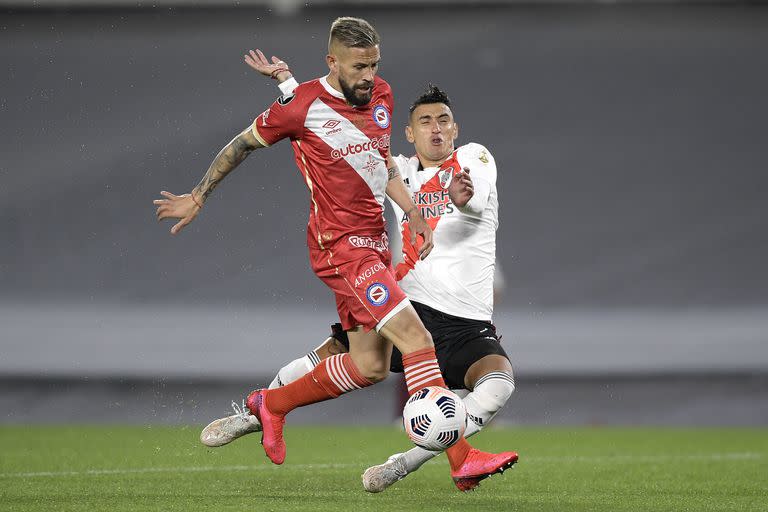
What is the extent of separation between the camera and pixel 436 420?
15.9 feet

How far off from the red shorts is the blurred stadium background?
742cm

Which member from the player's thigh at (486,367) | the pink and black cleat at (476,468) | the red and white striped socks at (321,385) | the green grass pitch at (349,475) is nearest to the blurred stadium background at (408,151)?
the green grass pitch at (349,475)

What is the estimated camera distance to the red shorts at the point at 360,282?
204 inches

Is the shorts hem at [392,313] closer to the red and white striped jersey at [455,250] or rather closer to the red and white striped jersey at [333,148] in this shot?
the red and white striped jersey at [333,148]

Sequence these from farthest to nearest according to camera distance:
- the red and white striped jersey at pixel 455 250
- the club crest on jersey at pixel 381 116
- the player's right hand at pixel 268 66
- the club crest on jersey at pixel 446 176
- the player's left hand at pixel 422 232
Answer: the club crest on jersey at pixel 446 176
the red and white striped jersey at pixel 455 250
the player's right hand at pixel 268 66
the club crest on jersey at pixel 381 116
the player's left hand at pixel 422 232

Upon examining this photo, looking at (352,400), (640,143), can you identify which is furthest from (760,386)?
(352,400)

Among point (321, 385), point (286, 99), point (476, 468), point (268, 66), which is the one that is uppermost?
point (268, 66)

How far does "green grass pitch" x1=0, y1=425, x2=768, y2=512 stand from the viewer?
16.9 feet

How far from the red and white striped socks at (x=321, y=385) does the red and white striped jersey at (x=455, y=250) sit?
646 millimetres

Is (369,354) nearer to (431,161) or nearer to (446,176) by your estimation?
(446,176)

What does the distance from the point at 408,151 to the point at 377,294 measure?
7.93 m

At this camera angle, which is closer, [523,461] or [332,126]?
[332,126]

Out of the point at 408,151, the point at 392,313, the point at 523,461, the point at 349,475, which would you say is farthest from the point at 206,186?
the point at 408,151

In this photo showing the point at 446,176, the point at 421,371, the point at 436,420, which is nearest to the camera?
the point at 436,420
